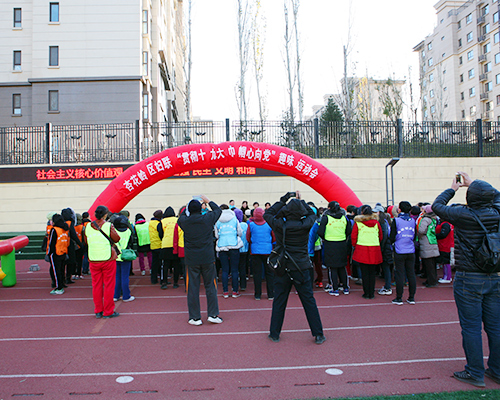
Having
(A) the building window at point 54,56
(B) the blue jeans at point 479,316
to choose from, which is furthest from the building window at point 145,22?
(B) the blue jeans at point 479,316

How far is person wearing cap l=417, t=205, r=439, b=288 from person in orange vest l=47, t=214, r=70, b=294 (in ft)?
25.7

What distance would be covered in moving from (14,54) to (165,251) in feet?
68.6

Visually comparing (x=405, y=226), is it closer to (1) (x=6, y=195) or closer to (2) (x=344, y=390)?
(2) (x=344, y=390)

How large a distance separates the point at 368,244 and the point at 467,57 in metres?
52.5

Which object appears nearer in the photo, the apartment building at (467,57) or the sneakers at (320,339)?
the sneakers at (320,339)

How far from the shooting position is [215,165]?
32.6 ft

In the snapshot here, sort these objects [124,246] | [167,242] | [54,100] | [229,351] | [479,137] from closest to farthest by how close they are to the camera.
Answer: [229,351] < [124,246] < [167,242] < [479,137] < [54,100]

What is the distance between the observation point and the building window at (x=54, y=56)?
21.8 metres

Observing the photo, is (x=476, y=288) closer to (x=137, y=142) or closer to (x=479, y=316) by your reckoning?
(x=479, y=316)

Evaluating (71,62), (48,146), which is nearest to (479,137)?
(48,146)

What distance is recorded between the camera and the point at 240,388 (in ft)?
12.9

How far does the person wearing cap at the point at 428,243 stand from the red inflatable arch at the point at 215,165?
1.86 metres

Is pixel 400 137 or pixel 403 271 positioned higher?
pixel 400 137

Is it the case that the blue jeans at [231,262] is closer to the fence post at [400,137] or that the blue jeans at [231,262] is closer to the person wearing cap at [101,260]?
the person wearing cap at [101,260]
